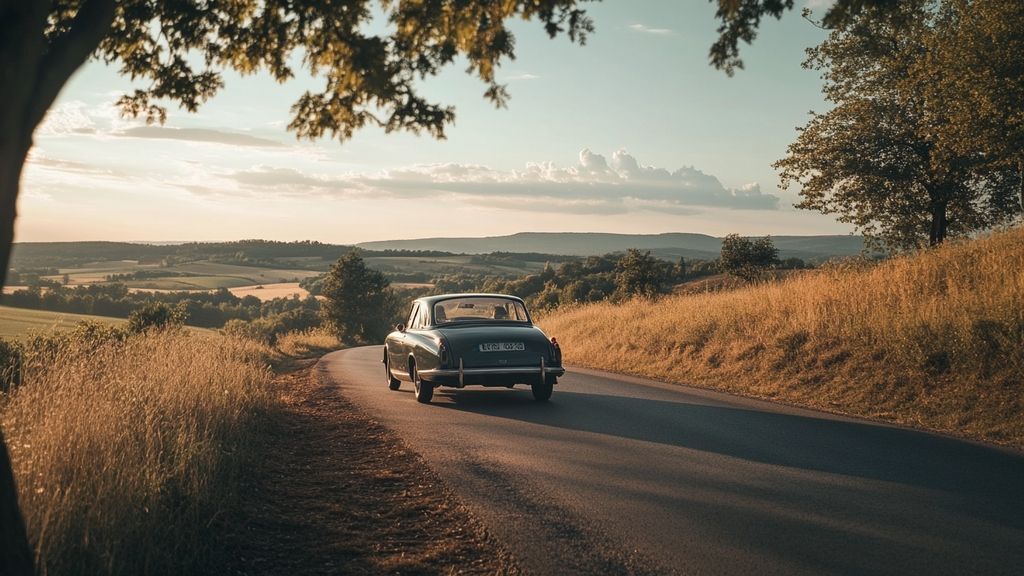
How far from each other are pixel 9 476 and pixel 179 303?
77.0m

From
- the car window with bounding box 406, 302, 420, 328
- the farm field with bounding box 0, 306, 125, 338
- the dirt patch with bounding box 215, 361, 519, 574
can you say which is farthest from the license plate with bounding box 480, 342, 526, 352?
the farm field with bounding box 0, 306, 125, 338

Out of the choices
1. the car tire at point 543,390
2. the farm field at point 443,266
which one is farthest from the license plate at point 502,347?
the farm field at point 443,266

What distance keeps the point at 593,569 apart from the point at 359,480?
338cm

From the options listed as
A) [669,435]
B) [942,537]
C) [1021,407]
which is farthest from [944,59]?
[942,537]

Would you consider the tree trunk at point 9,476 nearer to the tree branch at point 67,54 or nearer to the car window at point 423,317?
the tree branch at point 67,54

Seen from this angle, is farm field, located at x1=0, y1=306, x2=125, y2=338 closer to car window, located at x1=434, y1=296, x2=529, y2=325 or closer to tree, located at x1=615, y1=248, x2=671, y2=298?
tree, located at x1=615, y1=248, x2=671, y2=298

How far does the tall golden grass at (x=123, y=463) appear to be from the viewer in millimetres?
4602

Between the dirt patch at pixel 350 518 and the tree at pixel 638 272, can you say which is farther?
the tree at pixel 638 272

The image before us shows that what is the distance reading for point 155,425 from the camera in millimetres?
7234

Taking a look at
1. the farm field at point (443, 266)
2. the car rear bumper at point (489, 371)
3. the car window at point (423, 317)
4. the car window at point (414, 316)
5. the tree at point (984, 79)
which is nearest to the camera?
the car rear bumper at point (489, 371)

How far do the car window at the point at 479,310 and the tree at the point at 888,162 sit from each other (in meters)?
19.3

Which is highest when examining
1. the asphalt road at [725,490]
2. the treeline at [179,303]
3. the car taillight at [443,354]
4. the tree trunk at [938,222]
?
the tree trunk at [938,222]

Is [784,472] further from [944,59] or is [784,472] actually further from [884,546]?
[944,59]

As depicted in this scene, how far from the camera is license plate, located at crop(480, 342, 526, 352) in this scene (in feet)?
41.0
